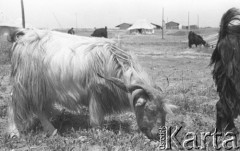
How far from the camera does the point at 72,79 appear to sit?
16.7 ft

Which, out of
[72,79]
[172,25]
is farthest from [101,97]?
[172,25]

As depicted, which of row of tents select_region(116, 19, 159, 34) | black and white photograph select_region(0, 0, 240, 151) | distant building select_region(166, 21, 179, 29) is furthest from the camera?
distant building select_region(166, 21, 179, 29)

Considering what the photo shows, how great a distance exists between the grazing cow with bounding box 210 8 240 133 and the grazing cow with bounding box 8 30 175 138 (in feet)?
3.03

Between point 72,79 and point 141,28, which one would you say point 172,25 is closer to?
point 141,28

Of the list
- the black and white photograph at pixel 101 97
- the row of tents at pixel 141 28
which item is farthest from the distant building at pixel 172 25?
the black and white photograph at pixel 101 97

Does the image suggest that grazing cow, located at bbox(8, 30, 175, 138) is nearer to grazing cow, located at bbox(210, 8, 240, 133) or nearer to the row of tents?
grazing cow, located at bbox(210, 8, 240, 133)

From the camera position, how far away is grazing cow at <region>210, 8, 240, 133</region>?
4.77m

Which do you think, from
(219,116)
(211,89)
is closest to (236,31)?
(219,116)

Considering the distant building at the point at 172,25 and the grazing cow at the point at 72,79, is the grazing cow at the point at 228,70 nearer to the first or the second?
the grazing cow at the point at 72,79

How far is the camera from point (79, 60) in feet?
16.7

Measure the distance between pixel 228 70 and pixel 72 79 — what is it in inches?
81.8

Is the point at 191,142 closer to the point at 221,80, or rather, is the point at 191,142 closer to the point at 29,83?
the point at 221,80

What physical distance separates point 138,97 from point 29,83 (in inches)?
62.1

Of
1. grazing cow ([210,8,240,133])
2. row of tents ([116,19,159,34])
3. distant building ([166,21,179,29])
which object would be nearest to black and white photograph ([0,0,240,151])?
grazing cow ([210,8,240,133])
